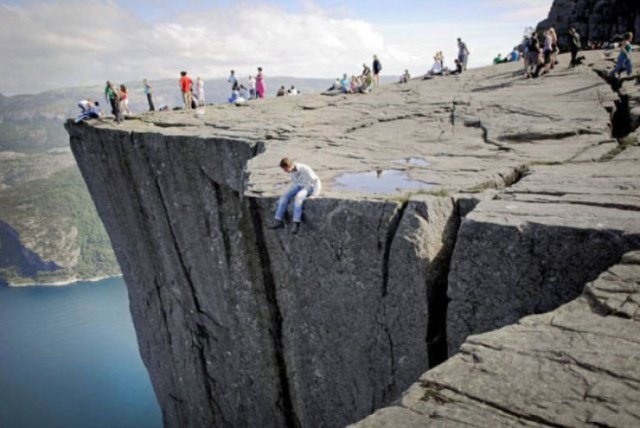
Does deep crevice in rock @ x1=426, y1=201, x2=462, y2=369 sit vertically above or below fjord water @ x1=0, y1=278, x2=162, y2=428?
above

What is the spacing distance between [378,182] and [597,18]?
43128 mm

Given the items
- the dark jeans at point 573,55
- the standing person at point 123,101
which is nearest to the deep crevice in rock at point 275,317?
the standing person at point 123,101

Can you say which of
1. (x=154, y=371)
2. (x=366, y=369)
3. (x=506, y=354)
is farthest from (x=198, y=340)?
(x=506, y=354)

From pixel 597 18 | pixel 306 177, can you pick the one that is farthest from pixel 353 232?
pixel 597 18

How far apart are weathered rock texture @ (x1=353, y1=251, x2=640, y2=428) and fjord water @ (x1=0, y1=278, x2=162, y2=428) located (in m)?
36.0

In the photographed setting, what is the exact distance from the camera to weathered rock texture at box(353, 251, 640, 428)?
127 inches

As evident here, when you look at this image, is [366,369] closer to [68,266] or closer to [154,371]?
[154,371]

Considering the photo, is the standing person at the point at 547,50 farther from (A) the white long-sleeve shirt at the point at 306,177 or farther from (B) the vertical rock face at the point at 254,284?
(A) the white long-sleeve shirt at the point at 306,177

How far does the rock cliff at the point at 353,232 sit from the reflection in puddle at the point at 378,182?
0.09 meters

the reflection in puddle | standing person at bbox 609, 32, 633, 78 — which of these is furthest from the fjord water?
standing person at bbox 609, 32, 633, 78

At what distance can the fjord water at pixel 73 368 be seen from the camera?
1567 inches

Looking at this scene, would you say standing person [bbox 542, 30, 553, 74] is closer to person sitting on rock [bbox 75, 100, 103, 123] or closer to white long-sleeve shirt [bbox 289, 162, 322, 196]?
white long-sleeve shirt [bbox 289, 162, 322, 196]

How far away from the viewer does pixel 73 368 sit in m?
54.7

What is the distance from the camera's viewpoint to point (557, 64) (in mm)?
23625
